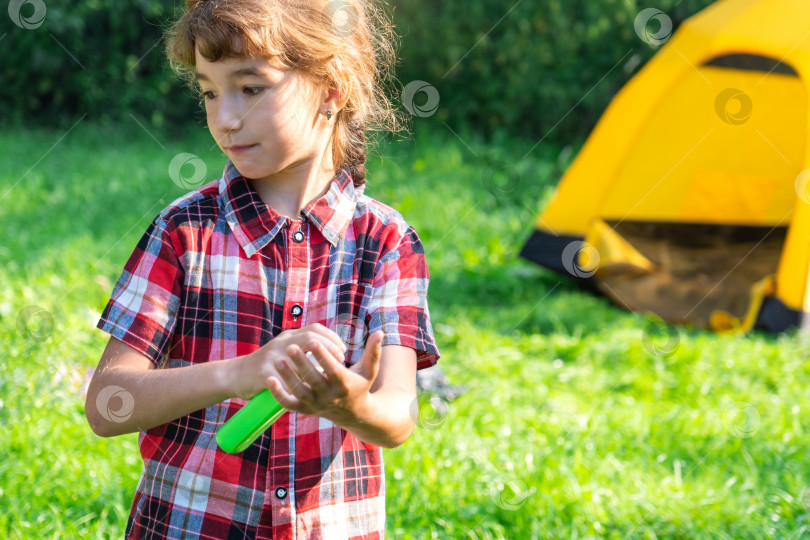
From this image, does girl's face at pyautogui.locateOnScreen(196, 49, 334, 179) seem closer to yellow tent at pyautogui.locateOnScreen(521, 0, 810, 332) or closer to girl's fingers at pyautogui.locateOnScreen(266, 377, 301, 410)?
girl's fingers at pyautogui.locateOnScreen(266, 377, 301, 410)

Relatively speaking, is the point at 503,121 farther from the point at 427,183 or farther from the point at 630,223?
the point at 630,223

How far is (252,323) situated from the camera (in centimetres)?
121

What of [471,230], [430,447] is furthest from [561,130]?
[430,447]

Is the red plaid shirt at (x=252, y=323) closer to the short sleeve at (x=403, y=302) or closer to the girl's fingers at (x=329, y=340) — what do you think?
the short sleeve at (x=403, y=302)

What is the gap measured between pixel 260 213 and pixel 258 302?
0.12 m

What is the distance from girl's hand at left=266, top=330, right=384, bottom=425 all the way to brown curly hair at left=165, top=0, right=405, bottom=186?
0.44 m

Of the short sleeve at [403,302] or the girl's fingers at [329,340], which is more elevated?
the short sleeve at [403,302]

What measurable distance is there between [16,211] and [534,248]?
284cm

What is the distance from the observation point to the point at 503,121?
809cm

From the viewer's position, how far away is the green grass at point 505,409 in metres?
2.20

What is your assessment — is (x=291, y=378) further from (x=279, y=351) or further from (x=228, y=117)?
(x=228, y=117)

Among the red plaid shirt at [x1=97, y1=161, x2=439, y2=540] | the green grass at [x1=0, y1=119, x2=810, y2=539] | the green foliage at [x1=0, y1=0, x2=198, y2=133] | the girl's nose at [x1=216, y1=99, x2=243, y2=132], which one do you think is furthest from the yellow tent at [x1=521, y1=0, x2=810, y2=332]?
the green foliage at [x1=0, y1=0, x2=198, y2=133]

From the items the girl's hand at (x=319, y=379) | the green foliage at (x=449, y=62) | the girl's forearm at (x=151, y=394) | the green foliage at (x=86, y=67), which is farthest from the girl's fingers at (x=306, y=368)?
the green foliage at (x=86, y=67)

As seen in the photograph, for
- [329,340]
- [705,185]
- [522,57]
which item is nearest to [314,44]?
[329,340]
